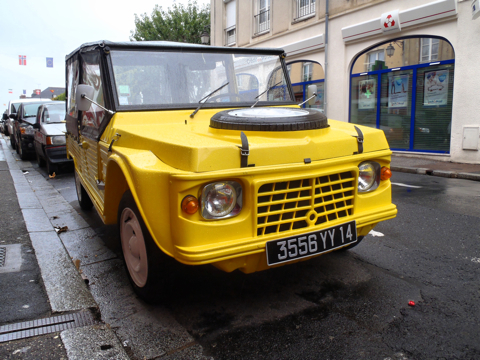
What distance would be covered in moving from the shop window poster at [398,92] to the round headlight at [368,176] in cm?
1063

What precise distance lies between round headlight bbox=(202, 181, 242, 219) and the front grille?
0.45ft

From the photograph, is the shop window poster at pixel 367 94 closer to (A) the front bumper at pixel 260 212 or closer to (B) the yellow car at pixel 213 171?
(B) the yellow car at pixel 213 171

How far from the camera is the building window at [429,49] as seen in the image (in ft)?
37.9

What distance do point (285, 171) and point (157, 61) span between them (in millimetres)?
1897

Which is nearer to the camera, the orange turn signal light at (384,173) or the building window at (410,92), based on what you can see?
the orange turn signal light at (384,173)

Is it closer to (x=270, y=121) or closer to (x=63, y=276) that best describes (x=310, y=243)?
(x=270, y=121)

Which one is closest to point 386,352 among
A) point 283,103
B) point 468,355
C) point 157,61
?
point 468,355

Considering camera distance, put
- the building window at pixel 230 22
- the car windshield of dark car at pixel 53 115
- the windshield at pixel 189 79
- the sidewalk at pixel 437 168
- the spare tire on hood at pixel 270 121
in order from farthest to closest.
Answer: the building window at pixel 230 22 → the car windshield of dark car at pixel 53 115 → the sidewalk at pixel 437 168 → the windshield at pixel 189 79 → the spare tire on hood at pixel 270 121

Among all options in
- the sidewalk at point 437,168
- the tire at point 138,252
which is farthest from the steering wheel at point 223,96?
the sidewalk at point 437,168

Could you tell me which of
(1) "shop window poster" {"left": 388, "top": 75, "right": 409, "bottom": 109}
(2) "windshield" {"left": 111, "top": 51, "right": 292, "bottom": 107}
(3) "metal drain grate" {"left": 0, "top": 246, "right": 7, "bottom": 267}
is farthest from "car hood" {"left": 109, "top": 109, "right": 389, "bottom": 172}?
(1) "shop window poster" {"left": 388, "top": 75, "right": 409, "bottom": 109}

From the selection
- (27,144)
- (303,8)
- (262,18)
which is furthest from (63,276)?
(262,18)

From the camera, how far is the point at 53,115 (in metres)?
11.1

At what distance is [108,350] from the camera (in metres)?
2.37

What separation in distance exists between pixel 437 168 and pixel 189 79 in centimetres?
816
